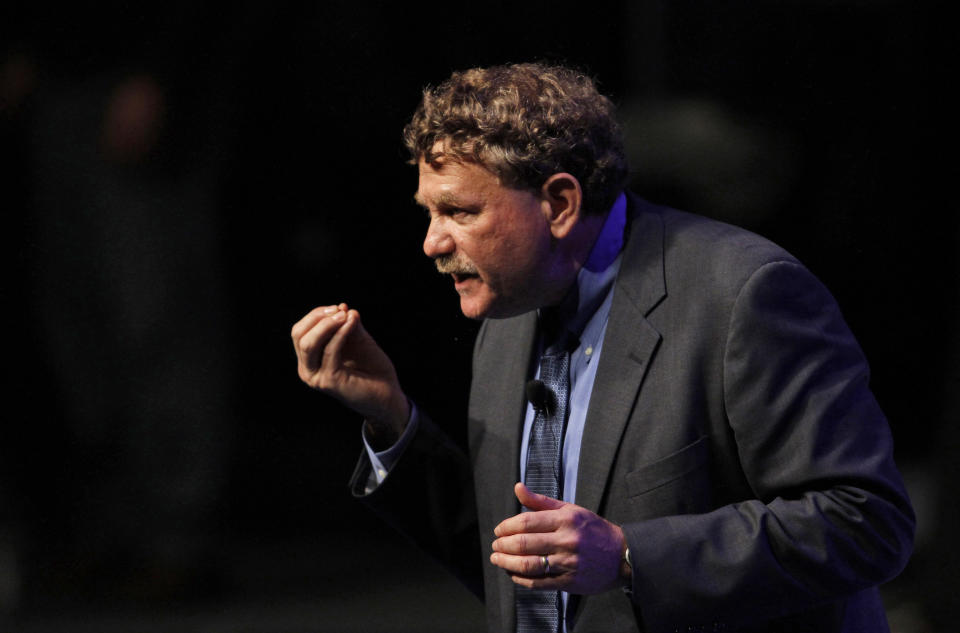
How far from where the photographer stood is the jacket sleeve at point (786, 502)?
129 cm

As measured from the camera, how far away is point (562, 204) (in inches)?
60.2

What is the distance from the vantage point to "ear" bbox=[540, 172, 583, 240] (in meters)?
1.51

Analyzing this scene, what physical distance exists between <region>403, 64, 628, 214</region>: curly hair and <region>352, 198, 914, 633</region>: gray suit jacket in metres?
0.12

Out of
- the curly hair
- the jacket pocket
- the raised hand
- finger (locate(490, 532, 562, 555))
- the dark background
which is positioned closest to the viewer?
finger (locate(490, 532, 562, 555))

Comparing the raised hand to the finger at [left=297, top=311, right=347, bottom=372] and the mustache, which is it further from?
the mustache

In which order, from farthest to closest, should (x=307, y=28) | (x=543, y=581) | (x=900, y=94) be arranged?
(x=307, y=28)
(x=900, y=94)
(x=543, y=581)

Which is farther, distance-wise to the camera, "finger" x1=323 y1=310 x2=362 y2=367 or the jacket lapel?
"finger" x1=323 y1=310 x2=362 y2=367

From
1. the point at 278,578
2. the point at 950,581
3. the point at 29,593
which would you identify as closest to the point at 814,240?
the point at 950,581

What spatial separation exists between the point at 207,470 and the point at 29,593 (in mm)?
553

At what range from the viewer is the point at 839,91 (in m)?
2.21

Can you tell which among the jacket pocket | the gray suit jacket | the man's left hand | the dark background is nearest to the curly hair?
the gray suit jacket

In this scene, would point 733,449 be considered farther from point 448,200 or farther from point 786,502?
point 448,200

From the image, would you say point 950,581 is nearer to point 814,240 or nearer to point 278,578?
point 814,240

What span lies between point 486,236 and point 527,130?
0.17m
